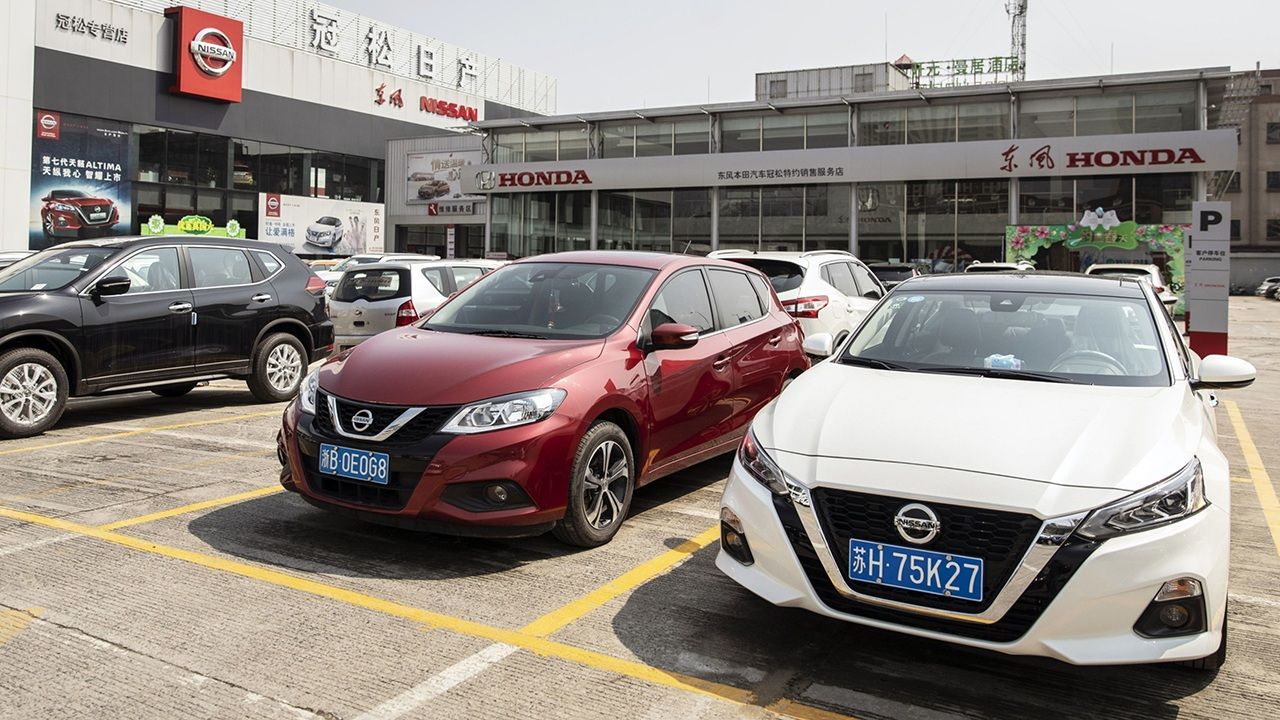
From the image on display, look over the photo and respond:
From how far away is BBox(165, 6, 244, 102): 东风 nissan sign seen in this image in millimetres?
39406

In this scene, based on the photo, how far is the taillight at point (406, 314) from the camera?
36.4 feet

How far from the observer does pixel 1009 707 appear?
3.32 metres

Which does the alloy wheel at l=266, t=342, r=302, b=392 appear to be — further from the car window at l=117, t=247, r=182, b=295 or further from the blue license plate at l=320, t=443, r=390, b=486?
the blue license plate at l=320, t=443, r=390, b=486

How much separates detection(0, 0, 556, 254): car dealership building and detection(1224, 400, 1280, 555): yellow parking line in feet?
121

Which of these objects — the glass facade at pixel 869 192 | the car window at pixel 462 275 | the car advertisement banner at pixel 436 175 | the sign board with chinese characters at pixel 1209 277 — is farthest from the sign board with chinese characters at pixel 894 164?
the car window at pixel 462 275

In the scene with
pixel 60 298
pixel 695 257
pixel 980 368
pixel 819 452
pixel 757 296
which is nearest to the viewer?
pixel 819 452

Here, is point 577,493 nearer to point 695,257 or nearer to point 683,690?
point 683,690

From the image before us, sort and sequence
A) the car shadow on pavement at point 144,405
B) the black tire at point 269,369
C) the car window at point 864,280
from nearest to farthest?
the car shadow on pavement at point 144,405 → the black tire at point 269,369 → the car window at point 864,280

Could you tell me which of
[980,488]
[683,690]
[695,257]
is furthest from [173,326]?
[980,488]

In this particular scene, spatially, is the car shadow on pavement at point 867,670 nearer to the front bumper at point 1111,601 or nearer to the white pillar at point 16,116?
the front bumper at point 1111,601

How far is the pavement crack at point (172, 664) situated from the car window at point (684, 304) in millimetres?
3045

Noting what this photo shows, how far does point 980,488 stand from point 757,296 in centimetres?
402

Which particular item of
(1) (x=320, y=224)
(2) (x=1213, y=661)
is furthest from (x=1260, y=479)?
(1) (x=320, y=224)

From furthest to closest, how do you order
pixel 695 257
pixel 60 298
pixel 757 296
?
pixel 60 298 → pixel 757 296 → pixel 695 257
